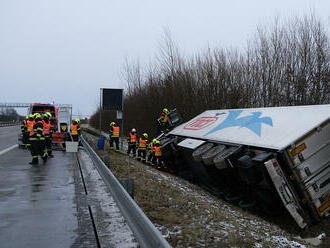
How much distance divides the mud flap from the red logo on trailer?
5278 millimetres

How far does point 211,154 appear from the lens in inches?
364

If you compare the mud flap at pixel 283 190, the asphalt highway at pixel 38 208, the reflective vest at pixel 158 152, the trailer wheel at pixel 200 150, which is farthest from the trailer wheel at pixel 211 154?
the reflective vest at pixel 158 152

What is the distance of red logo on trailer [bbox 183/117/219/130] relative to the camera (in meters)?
12.2

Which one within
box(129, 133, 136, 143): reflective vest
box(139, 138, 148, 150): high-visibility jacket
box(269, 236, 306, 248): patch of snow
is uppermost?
box(129, 133, 136, 143): reflective vest

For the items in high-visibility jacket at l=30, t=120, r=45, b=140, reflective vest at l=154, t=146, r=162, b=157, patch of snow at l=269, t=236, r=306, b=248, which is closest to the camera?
patch of snow at l=269, t=236, r=306, b=248

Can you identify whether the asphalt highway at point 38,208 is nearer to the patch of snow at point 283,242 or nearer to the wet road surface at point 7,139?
the patch of snow at point 283,242

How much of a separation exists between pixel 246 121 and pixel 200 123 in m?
3.32

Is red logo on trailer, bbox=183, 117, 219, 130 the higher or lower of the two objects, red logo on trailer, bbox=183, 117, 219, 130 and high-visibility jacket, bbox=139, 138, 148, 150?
the higher

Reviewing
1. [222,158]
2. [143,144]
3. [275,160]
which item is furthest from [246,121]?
[143,144]

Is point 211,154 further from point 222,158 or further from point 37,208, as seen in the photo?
point 37,208

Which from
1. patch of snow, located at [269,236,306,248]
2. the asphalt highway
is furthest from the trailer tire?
the asphalt highway

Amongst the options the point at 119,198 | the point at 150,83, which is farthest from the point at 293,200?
the point at 150,83

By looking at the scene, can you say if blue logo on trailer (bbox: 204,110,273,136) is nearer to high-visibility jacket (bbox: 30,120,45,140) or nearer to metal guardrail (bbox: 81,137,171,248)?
metal guardrail (bbox: 81,137,171,248)

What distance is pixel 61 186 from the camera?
691 cm
